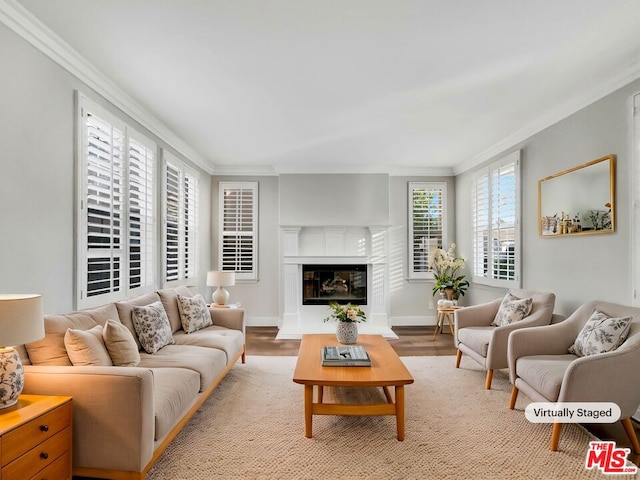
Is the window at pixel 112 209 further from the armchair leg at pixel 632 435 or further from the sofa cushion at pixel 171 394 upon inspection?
the armchair leg at pixel 632 435

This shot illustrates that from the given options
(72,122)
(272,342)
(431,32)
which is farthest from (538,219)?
(72,122)

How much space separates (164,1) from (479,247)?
16.7 ft

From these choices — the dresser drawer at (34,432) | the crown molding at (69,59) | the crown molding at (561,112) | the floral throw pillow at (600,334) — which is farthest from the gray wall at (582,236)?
the crown molding at (69,59)

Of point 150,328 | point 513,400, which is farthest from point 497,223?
point 150,328

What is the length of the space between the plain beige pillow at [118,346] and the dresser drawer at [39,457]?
2.03ft

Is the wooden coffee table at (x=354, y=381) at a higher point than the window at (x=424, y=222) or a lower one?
lower

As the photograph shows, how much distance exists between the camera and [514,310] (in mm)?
3836

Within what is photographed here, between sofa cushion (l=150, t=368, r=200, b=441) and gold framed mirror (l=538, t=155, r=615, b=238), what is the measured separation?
11.9 ft

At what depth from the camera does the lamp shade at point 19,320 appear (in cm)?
179

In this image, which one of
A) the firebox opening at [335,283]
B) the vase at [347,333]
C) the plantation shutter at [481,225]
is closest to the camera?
the vase at [347,333]

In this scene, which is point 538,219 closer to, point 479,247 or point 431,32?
point 479,247

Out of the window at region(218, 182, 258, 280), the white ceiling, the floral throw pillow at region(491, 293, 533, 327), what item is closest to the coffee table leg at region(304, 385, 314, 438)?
the floral throw pillow at region(491, 293, 533, 327)

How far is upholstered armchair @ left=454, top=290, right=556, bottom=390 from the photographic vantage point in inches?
137

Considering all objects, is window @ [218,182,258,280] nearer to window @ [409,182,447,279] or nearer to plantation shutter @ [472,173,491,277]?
window @ [409,182,447,279]
